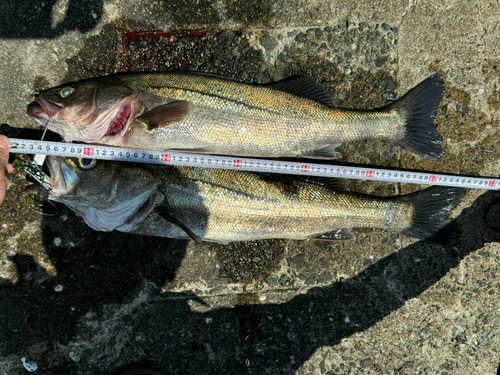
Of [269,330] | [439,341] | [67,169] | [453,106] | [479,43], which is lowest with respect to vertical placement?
[269,330]

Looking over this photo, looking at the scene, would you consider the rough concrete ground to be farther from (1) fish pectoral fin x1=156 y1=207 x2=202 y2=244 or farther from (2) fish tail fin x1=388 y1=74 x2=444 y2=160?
(1) fish pectoral fin x1=156 y1=207 x2=202 y2=244

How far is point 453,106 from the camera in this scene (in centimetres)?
341

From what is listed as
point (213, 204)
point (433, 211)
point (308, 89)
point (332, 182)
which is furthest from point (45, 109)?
point (433, 211)

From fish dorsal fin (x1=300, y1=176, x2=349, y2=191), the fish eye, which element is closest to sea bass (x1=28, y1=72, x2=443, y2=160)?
the fish eye

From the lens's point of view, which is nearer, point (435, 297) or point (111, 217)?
point (111, 217)

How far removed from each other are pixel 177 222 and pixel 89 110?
3.91 feet

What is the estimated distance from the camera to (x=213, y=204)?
274 centimetres

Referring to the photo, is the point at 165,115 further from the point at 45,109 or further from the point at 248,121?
the point at 45,109

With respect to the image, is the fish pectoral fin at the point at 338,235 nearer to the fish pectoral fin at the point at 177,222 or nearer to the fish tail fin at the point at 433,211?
the fish tail fin at the point at 433,211

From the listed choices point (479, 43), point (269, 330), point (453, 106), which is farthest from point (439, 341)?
point (479, 43)

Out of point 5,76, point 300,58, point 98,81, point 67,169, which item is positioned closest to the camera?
point 67,169

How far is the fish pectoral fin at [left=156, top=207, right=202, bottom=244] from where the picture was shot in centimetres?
263

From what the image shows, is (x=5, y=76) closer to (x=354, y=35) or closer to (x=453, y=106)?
(x=354, y=35)

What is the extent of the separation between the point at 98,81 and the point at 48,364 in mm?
2784
